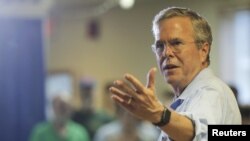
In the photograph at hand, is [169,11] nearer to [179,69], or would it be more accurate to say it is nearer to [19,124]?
[179,69]

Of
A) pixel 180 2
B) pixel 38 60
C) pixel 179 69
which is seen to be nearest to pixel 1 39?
pixel 38 60

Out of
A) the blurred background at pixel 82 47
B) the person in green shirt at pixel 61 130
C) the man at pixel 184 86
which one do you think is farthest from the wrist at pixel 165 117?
the person in green shirt at pixel 61 130

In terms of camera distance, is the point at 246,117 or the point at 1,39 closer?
the point at 246,117

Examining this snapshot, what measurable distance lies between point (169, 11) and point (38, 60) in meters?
0.76

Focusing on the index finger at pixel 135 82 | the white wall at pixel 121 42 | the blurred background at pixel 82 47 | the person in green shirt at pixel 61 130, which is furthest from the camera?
the person in green shirt at pixel 61 130

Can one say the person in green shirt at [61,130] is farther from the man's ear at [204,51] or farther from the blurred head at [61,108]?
the man's ear at [204,51]

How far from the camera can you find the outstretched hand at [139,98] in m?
0.51

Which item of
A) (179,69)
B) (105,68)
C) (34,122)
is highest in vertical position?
(179,69)

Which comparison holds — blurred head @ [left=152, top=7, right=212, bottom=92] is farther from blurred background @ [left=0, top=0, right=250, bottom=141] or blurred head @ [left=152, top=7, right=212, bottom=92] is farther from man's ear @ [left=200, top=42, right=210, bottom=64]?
blurred background @ [left=0, top=0, right=250, bottom=141]

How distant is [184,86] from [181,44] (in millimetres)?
39

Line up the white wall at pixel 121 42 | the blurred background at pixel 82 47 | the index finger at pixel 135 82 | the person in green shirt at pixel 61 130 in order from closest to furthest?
1. the index finger at pixel 135 82
2. the white wall at pixel 121 42
3. the blurred background at pixel 82 47
4. the person in green shirt at pixel 61 130

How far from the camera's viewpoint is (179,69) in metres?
0.56

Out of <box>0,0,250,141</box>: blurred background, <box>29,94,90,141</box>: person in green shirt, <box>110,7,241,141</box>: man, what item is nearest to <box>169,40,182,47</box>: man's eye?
<box>110,7,241,141</box>: man

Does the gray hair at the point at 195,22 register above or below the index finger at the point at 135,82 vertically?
above
